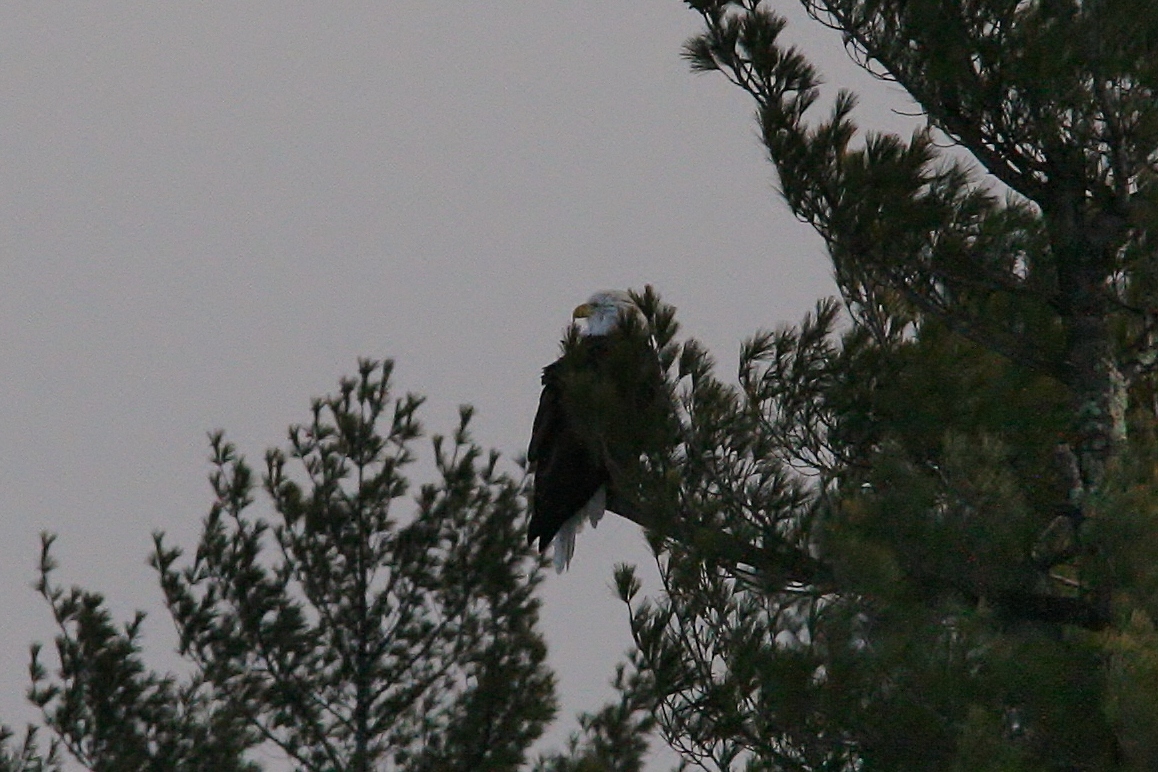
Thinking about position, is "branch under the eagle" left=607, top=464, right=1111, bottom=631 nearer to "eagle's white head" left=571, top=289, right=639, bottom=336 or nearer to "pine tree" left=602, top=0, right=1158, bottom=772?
"pine tree" left=602, top=0, right=1158, bottom=772

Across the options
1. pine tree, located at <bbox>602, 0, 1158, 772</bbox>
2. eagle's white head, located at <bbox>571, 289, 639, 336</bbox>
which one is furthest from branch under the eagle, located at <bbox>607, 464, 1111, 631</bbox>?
eagle's white head, located at <bbox>571, 289, 639, 336</bbox>

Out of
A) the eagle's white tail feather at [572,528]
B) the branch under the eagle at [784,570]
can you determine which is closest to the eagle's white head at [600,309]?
the eagle's white tail feather at [572,528]

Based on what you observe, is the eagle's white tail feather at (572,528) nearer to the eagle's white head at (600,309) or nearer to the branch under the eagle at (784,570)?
the eagle's white head at (600,309)

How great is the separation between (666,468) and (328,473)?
5.04 meters

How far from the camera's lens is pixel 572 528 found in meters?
9.40

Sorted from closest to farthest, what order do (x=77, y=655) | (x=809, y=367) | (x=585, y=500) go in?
(x=809, y=367) < (x=585, y=500) < (x=77, y=655)

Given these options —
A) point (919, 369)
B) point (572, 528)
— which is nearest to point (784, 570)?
point (919, 369)

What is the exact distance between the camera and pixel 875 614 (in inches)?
242

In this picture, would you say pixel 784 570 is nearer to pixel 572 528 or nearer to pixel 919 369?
pixel 919 369

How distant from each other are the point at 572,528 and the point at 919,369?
2.72 m

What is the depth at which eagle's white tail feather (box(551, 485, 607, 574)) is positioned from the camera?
30.1 ft

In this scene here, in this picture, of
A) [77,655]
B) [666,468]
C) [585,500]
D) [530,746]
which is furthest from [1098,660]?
[77,655]

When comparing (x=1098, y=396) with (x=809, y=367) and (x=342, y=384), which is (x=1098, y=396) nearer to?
(x=809, y=367)

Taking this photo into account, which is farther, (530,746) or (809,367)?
(530,746)
